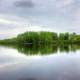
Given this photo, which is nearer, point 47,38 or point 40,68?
point 40,68

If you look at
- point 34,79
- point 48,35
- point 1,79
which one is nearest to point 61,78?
point 34,79

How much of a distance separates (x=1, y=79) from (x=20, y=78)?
97 cm

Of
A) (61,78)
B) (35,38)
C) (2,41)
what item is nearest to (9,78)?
(61,78)

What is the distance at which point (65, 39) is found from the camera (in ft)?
327

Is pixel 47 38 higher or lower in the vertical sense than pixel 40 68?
higher

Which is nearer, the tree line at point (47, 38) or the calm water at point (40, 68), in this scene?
the calm water at point (40, 68)

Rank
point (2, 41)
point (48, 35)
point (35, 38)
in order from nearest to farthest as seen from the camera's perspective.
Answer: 1. point (35, 38)
2. point (48, 35)
3. point (2, 41)

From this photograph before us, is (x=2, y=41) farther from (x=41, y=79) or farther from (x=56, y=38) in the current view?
(x=41, y=79)

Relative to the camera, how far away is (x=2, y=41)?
455 feet

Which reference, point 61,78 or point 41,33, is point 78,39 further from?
point 61,78

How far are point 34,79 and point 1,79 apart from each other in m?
1.68

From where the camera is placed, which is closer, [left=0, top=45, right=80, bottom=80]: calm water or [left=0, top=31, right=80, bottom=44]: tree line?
[left=0, top=45, right=80, bottom=80]: calm water

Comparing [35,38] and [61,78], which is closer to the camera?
[61,78]

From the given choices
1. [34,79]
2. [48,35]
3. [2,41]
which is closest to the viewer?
[34,79]
